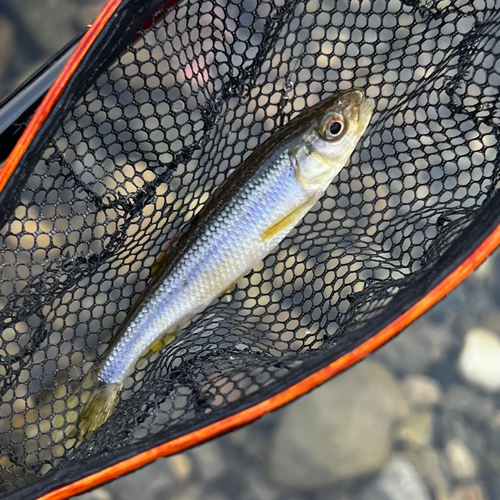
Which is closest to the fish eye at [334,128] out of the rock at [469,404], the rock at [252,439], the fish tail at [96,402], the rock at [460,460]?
the fish tail at [96,402]

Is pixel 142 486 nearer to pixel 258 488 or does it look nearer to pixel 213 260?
pixel 258 488

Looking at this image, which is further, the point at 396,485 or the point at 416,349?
the point at 416,349

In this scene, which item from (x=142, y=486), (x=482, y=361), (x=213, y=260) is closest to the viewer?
(x=213, y=260)

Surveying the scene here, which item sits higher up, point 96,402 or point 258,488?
point 96,402

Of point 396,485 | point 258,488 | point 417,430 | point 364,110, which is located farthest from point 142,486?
point 364,110

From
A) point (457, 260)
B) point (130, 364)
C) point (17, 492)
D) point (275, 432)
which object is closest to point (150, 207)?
point (130, 364)

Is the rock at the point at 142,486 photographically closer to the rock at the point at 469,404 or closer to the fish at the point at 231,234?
the fish at the point at 231,234

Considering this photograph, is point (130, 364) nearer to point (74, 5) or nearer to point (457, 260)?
point (457, 260)

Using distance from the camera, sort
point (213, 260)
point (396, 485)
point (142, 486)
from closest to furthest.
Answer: point (213, 260), point (142, 486), point (396, 485)
